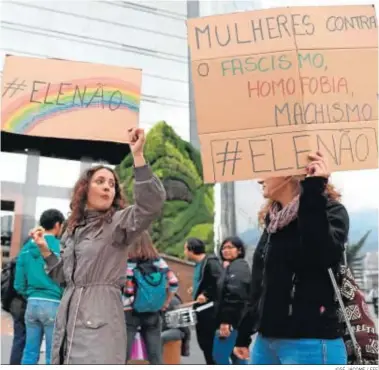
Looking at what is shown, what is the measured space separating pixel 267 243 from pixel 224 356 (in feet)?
8.31

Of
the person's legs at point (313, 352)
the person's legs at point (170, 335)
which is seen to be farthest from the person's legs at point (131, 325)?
the person's legs at point (313, 352)

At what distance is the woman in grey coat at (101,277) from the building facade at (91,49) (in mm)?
15583

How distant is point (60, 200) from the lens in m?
19.3

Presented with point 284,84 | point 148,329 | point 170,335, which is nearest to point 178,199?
point 170,335

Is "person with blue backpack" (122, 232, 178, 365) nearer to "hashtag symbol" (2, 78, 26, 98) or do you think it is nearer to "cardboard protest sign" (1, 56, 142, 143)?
"cardboard protest sign" (1, 56, 142, 143)

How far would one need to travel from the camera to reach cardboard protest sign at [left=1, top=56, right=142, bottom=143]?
3.04 metres

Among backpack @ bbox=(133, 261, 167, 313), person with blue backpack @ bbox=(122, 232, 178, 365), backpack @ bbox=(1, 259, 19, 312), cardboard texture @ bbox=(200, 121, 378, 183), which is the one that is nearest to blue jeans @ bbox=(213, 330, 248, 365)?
person with blue backpack @ bbox=(122, 232, 178, 365)

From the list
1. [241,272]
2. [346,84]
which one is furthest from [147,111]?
[346,84]

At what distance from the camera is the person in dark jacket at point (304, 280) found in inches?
87.5

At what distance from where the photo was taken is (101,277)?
2439 millimetres

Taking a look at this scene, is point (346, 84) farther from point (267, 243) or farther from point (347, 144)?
point (267, 243)

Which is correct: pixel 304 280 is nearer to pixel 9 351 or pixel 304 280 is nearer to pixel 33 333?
pixel 33 333

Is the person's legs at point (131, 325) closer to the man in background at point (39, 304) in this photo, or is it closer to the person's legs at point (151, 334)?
the person's legs at point (151, 334)

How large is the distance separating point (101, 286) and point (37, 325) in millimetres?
1954
